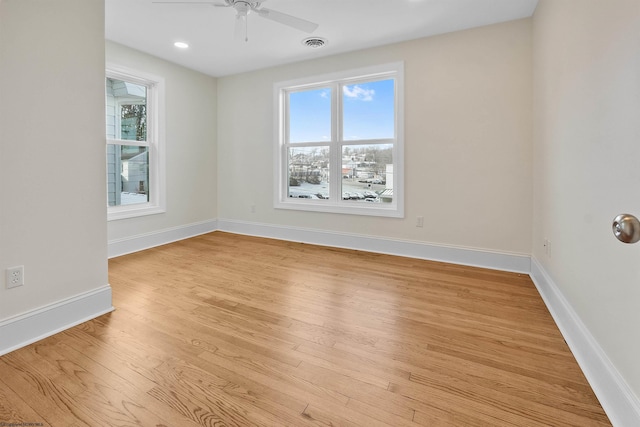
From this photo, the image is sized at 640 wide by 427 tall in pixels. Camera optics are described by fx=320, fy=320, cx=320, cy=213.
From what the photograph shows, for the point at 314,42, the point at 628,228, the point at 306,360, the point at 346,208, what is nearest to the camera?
the point at 628,228

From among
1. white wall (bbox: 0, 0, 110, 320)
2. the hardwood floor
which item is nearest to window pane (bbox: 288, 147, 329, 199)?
the hardwood floor

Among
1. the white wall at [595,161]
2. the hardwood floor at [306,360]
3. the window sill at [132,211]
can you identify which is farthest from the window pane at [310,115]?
the white wall at [595,161]

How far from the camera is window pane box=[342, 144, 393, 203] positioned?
13.7 ft

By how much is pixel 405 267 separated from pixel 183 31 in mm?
3586

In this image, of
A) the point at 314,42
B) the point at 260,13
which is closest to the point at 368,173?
the point at 314,42

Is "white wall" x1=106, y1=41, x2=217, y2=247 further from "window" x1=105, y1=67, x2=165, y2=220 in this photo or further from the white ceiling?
the white ceiling

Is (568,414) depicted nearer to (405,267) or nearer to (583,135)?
(583,135)

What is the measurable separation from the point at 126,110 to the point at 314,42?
2.57 m

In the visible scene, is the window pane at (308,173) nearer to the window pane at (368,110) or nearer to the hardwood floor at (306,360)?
the window pane at (368,110)

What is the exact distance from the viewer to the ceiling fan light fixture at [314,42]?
3.75 m

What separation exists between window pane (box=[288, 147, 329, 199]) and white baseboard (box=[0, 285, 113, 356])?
2.96 m

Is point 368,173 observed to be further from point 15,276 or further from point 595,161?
point 15,276

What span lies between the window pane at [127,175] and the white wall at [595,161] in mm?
4645

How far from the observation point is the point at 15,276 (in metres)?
1.86
